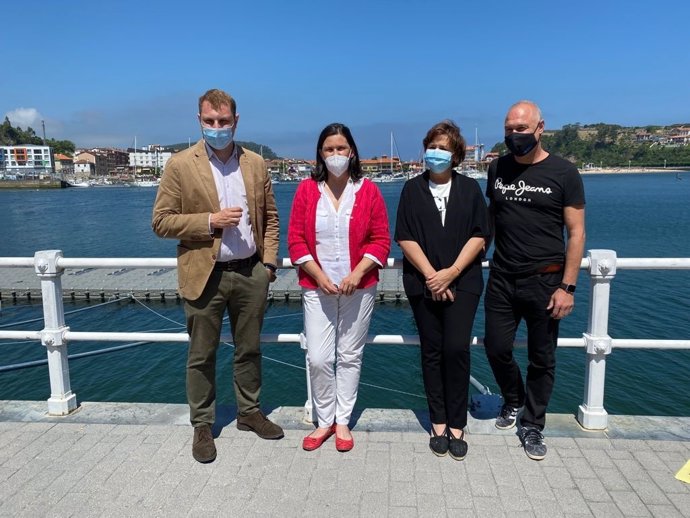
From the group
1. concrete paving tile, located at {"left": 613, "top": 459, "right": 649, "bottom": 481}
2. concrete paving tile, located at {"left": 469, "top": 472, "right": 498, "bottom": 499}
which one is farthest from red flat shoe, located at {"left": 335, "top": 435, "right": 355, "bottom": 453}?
concrete paving tile, located at {"left": 613, "top": 459, "right": 649, "bottom": 481}

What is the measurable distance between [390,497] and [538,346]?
139 cm

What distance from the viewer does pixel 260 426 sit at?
3707 millimetres

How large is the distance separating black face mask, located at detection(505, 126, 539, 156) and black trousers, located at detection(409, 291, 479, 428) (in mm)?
969

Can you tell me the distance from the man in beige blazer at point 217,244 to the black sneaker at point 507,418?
5.23 feet

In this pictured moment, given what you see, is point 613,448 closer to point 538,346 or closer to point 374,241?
point 538,346

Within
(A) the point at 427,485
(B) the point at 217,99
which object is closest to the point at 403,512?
(A) the point at 427,485

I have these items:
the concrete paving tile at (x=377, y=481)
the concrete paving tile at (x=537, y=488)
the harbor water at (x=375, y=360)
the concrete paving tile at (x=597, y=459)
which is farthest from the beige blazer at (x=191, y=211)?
the harbor water at (x=375, y=360)

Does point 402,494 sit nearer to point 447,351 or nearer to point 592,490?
point 447,351

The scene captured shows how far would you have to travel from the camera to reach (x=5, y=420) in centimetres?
397

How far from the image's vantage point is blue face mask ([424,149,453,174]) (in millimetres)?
3311

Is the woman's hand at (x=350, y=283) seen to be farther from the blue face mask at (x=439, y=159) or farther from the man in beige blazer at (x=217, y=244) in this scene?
the blue face mask at (x=439, y=159)

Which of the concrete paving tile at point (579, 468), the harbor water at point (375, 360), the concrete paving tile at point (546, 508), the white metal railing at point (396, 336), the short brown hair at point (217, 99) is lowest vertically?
the harbor water at point (375, 360)

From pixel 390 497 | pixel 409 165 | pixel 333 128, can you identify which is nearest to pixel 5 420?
pixel 390 497

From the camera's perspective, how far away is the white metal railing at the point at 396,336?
3.64m
